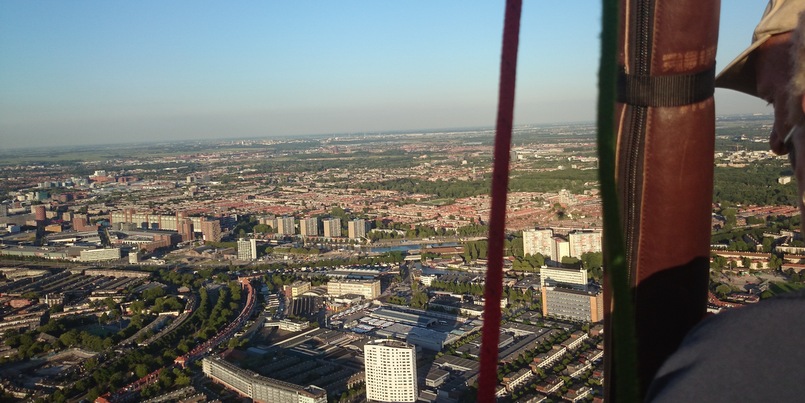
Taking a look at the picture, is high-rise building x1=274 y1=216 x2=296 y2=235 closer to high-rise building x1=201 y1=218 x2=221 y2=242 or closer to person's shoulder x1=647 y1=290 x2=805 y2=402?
high-rise building x1=201 y1=218 x2=221 y2=242

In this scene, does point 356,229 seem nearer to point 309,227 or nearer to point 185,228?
point 309,227

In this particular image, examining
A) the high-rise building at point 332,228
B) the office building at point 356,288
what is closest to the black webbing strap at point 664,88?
the office building at point 356,288

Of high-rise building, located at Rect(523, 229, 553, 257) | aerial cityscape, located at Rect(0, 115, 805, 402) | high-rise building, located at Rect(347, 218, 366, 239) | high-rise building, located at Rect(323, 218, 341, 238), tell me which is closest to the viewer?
aerial cityscape, located at Rect(0, 115, 805, 402)

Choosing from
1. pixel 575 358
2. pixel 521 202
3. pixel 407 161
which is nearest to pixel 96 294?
pixel 575 358

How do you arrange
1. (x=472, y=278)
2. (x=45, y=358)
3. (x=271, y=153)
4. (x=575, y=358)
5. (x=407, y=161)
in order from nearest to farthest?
1. (x=575, y=358)
2. (x=45, y=358)
3. (x=472, y=278)
4. (x=407, y=161)
5. (x=271, y=153)

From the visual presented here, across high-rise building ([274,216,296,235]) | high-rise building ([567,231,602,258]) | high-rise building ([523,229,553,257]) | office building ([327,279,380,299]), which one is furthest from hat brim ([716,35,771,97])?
high-rise building ([274,216,296,235])

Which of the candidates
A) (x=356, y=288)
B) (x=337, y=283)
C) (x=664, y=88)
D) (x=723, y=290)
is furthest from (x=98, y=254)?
(x=664, y=88)

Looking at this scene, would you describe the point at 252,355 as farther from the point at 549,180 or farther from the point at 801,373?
the point at 549,180
